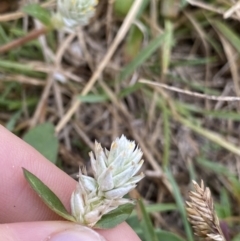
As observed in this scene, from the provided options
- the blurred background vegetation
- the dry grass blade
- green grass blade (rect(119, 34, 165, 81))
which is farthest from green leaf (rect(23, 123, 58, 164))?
the dry grass blade

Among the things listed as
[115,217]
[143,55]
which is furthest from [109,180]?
[143,55]

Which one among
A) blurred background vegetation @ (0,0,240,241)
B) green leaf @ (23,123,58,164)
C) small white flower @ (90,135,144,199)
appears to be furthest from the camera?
blurred background vegetation @ (0,0,240,241)

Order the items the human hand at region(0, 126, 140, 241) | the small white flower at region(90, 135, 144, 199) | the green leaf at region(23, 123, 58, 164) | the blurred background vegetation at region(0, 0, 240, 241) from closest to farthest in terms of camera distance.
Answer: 1. the small white flower at region(90, 135, 144, 199)
2. the human hand at region(0, 126, 140, 241)
3. the green leaf at region(23, 123, 58, 164)
4. the blurred background vegetation at region(0, 0, 240, 241)

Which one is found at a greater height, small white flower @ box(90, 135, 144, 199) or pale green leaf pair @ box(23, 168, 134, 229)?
small white flower @ box(90, 135, 144, 199)

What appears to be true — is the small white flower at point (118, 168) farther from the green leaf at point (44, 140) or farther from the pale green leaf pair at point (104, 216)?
the green leaf at point (44, 140)

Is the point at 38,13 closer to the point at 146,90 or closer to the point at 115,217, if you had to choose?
the point at 146,90

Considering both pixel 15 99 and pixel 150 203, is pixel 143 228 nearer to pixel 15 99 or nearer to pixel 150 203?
pixel 150 203

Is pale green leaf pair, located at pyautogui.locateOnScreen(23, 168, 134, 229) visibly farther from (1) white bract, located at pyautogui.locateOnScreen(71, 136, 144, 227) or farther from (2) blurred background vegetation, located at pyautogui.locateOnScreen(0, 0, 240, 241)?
(2) blurred background vegetation, located at pyautogui.locateOnScreen(0, 0, 240, 241)
